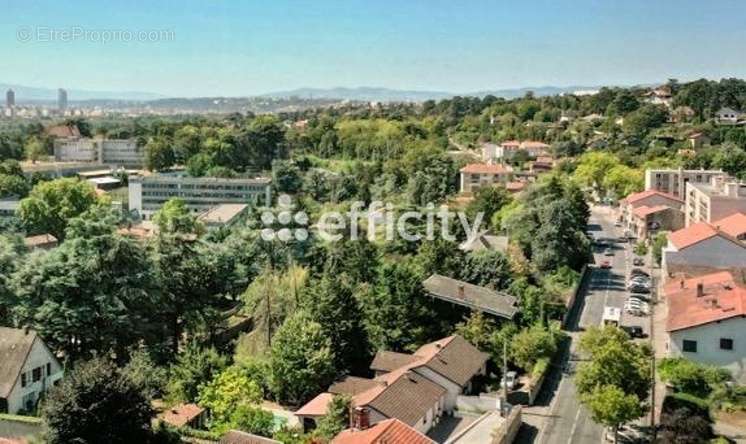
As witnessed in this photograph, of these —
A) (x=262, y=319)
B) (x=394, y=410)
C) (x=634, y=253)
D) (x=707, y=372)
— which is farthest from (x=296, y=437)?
(x=634, y=253)

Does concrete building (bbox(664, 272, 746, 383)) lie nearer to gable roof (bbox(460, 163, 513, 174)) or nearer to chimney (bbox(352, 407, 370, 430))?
chimney (bbox(352, 407, 370, 430))

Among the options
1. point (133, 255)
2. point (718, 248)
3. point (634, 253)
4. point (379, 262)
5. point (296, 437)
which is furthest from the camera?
point (634, 253)

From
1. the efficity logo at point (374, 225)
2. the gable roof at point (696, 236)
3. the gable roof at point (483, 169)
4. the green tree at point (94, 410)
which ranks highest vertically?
the gable roof at point (483, 169)

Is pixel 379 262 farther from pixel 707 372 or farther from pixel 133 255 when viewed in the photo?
pixel 707 372

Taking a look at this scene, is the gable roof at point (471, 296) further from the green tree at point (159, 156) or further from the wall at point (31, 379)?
the green tree at point (159, 156)

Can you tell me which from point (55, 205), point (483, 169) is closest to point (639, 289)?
point (483, 169)

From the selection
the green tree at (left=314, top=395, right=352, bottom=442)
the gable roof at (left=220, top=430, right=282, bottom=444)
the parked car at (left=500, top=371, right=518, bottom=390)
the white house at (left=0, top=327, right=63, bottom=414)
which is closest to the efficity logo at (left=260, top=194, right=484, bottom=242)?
the parked car at (left=500, top=371, right=518, bottom=390)

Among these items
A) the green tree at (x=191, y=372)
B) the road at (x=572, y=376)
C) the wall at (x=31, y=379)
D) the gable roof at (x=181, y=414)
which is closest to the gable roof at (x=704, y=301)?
the road at (x=572, y=376)
